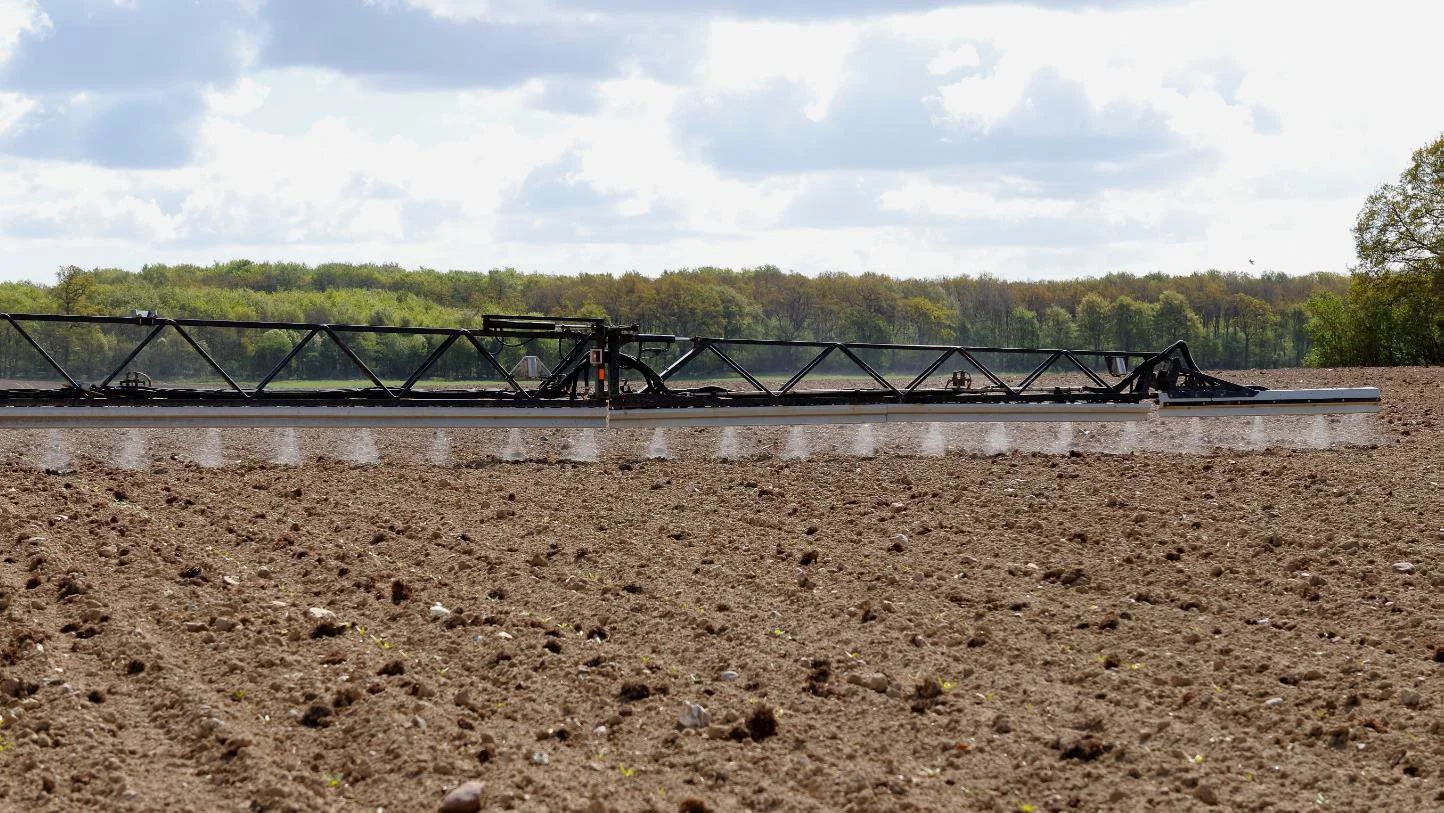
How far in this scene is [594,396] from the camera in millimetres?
15922

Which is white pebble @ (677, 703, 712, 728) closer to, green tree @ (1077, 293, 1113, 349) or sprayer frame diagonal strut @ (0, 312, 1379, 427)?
sprayer frame diagonal strut @ (0, 312, 1379, 427)

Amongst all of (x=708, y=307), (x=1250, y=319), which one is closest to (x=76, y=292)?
(x=708, y=307)

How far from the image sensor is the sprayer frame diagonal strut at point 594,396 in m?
14.4

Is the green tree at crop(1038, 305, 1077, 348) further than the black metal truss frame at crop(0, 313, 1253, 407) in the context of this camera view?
Yes

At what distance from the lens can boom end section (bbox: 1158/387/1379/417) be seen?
18.5m

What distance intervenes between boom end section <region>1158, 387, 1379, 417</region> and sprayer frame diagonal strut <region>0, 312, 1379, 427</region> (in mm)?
20

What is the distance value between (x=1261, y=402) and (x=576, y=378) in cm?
959

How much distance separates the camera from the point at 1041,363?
18.5m

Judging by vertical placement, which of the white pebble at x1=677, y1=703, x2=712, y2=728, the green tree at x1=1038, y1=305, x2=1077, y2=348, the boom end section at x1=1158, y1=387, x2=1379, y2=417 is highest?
the green tree at x1=1038, y1=305, x2=1077, y2=348

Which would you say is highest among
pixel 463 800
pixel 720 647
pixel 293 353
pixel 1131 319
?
pixel 1131 319

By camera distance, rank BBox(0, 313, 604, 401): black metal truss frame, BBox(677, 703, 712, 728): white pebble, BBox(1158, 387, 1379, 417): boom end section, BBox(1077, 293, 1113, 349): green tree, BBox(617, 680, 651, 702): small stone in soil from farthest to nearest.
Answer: BBox(1077, 293, 1113, 349): green tree < BBox(1158, 387, 1379, 417): boom end section < BBox(0, 313, 604, 401): black metal truss frame < BBox(617, 680, 651, 702): small stone in soil < BBox(677, 703, 712, 728): white pebble

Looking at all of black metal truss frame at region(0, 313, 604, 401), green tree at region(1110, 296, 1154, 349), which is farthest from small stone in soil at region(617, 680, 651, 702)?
green tree at region(1110, 296, 1154, 349)

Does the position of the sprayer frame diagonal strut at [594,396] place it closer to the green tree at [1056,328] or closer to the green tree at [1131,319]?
the green tree at [1056,328]

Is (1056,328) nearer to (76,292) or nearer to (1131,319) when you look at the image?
(1131,319)
